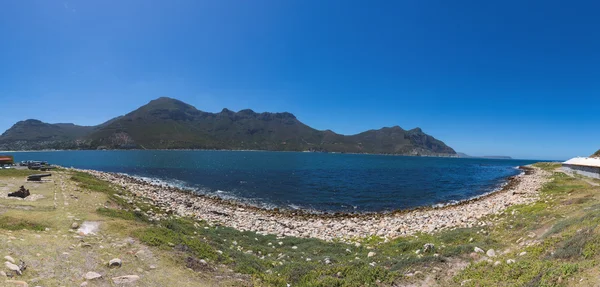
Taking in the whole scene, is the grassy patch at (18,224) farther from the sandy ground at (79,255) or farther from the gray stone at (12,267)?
the gray stone at (12,267)

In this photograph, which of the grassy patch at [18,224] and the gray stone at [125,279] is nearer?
the gray stone at [125,279]

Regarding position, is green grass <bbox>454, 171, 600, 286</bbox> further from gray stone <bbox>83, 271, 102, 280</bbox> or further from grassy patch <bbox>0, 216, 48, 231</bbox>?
grassy patch <bbox>0, 216, 48, 231</bbox>

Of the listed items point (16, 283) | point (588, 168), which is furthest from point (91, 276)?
Answer: point (588, 168)

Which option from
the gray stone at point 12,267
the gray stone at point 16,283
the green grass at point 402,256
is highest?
the gray stone at point 12,267

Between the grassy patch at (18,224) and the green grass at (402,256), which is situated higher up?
the grassy patch at (18,224)

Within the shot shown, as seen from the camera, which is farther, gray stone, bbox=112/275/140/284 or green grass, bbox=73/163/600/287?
green grass, bbox=73/163/600/287

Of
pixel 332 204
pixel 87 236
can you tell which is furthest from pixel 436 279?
pixel 332 204

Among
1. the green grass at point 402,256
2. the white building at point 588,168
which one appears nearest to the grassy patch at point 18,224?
the green grass at point 402,256

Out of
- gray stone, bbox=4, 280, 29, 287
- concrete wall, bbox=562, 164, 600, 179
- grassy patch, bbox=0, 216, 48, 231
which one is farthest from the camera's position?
concrete wall, bbox=562, 164, 600, 179

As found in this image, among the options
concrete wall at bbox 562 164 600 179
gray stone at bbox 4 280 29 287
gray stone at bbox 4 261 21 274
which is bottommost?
gray stone at bbox 4 280 29 287

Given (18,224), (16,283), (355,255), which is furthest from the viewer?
(355,255)

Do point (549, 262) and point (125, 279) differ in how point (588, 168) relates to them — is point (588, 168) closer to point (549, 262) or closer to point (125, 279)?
point (549, 262)

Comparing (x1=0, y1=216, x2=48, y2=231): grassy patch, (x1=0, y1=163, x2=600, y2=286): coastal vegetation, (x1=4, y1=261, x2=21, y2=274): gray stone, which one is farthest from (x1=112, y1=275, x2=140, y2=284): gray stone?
(x1=0, y1=216, x2=48, y2=231): grassy patch

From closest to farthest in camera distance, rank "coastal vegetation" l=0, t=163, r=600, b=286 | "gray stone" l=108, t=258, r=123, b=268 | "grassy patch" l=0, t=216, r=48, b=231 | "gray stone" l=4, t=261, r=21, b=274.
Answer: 1. "gray stone" l=4, t=261, r=21, b=274
2. "coastal vegetation" l=0, t=163, r=600, b=286
3. "gray stone" l=108, t=258, r=123, b=268
4. "grassy patch" l=0, t=216, r=48, b=231
